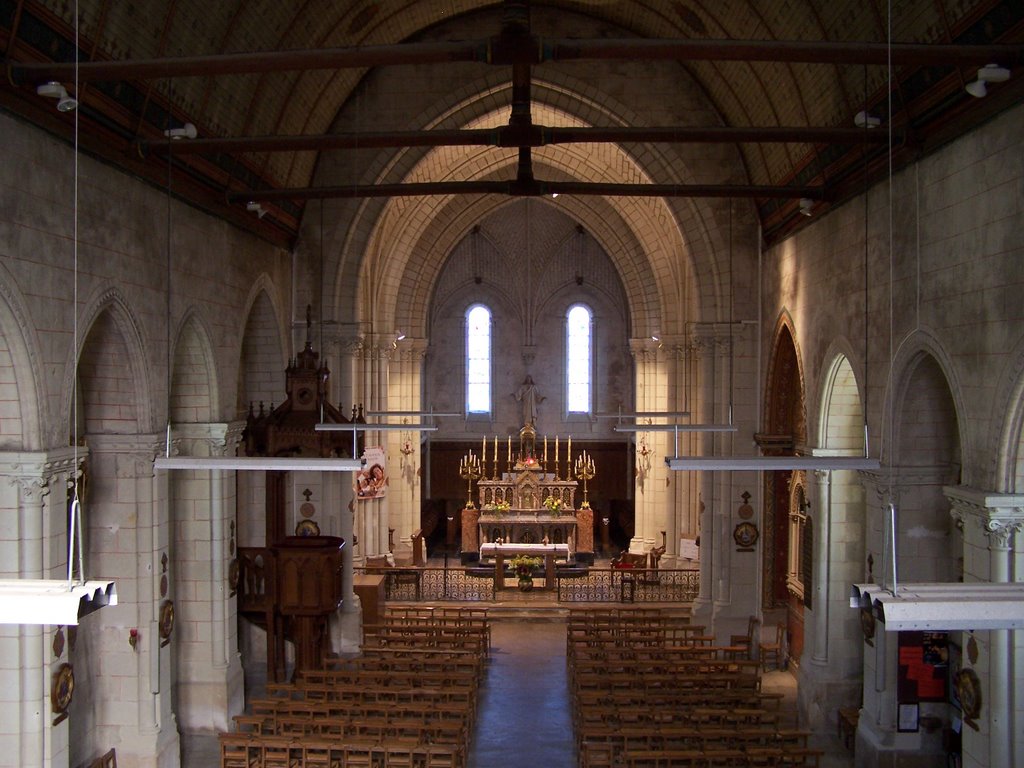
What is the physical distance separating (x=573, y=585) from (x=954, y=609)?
63.6 feet

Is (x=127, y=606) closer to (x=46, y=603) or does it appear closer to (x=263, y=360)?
(x=263, y=360)

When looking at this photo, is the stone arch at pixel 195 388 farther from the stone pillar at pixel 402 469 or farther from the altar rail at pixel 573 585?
the stone pillar at pixel 402 469

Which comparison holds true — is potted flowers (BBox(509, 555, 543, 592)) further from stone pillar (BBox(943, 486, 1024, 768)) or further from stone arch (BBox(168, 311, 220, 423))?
stone pillar (BBox(943, 486, 1024, 768))

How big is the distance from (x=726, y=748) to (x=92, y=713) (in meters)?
8.28

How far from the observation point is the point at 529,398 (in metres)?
34.7

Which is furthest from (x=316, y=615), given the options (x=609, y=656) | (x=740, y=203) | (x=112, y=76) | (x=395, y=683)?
(x=740, y=203)

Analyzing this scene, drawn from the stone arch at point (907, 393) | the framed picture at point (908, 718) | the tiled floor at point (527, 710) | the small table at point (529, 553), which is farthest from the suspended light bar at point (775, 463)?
the small table at point (529, 553)

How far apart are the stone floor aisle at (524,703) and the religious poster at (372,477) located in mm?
4845

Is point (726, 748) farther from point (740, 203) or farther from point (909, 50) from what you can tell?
point (740, 203)

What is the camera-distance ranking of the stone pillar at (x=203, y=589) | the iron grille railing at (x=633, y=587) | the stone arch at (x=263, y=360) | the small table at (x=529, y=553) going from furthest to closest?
the small table at (x=529, y=553) → the iron grille railing at (x=633, y=587) → the stone arch at (x=263, y=360) → the stone pillar at (x=203, y=589)

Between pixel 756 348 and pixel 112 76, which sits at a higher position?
pixel 112 76

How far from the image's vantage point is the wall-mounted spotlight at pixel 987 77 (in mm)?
9328

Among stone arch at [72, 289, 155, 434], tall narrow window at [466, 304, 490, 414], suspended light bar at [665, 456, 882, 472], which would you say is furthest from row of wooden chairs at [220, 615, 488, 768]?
tall narrow window at [466, 304, 490, 414]

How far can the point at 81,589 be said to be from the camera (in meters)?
6.76
